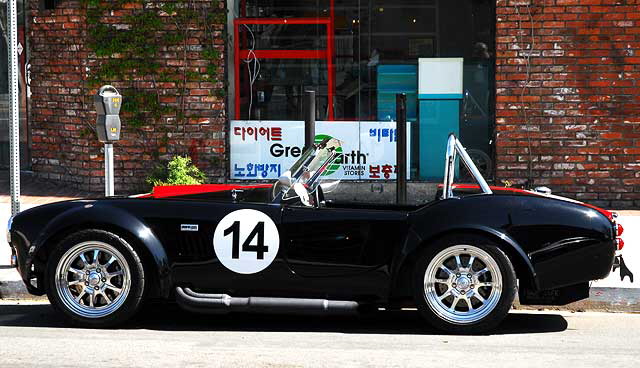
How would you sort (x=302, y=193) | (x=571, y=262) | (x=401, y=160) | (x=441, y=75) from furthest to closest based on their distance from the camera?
(x=441, y=75), (x=401, y=160), (x=302, y=193), (x=571, y=262)

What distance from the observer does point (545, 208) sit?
6.91 metres

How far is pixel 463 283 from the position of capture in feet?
22.4

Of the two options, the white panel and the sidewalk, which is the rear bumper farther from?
the white panel

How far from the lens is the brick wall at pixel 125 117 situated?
1324cm

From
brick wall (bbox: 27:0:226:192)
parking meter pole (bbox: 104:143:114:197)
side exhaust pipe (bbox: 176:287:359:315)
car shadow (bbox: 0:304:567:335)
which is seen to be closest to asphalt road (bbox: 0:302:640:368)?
car shadow (bbox: 0:304:567:335)

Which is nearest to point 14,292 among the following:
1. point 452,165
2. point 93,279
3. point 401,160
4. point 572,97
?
point 93,279

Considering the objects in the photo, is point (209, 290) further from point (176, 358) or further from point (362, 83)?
point (362, 83)

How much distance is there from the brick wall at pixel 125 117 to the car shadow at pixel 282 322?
220 inches

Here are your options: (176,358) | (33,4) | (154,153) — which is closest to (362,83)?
(154,153)

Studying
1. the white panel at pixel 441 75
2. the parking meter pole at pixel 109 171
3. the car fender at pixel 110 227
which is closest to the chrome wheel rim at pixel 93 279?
the car fender at pixel 110 227

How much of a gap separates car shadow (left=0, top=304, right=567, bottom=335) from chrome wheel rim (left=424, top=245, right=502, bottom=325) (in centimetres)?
25

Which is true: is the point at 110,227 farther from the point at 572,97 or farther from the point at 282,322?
the point at 572,97

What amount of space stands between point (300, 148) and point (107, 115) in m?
4.59

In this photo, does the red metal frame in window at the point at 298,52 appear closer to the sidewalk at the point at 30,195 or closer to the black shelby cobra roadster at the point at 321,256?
the sidewalk at the point at 30,195
